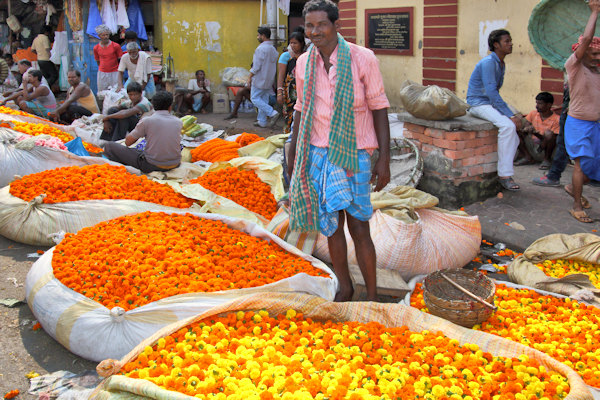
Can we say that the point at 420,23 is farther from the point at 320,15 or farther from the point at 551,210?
the point at 320,15

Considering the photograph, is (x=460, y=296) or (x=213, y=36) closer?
(x=460, y=296)

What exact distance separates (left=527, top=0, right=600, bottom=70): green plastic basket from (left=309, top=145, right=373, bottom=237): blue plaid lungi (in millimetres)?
4371

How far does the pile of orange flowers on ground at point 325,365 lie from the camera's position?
248cm

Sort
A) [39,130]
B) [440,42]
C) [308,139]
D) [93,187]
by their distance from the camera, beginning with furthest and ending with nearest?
[440,42], [39,130], [93,187], [308,139]

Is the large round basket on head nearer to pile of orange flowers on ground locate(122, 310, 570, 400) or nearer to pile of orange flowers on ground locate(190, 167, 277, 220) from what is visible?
pile of orange flowers on ground locate(122, 310, 570, 400)

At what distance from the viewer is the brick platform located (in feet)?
Answer: 18.1

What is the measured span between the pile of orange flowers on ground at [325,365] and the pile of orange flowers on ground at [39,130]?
15.8 feet

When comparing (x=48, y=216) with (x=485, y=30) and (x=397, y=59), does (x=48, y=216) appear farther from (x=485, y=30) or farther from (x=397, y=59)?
(x=397, y=59)

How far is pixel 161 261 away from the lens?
3.57 m

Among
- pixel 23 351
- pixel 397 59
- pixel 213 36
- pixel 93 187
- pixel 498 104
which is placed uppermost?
pixel 213 36

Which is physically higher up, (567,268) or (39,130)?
(39,130)

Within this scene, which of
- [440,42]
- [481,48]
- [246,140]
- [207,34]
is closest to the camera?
[246,140]

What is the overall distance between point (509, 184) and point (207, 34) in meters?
8.83

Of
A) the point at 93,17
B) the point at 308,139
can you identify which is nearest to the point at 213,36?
the point at 93,17
